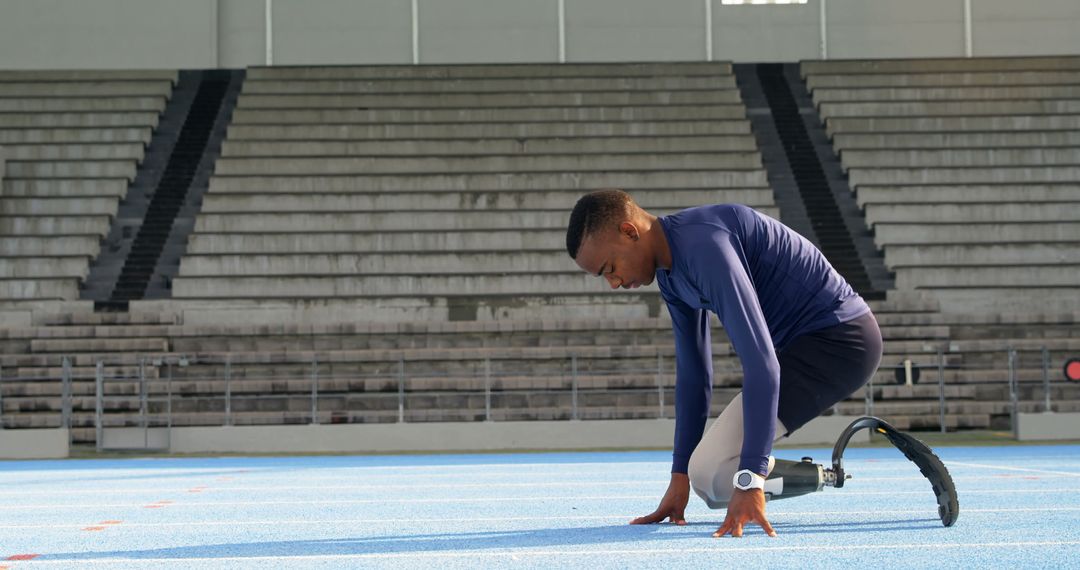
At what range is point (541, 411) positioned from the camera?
37.8 feet

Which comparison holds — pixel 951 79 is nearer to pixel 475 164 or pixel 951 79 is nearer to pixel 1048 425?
pixel 475 164

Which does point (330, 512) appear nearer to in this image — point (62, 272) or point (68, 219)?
point (62, 272)

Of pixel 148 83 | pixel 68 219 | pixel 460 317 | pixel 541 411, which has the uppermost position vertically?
pixel 148 83

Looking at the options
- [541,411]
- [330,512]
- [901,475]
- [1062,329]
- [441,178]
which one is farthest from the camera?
[441,178]

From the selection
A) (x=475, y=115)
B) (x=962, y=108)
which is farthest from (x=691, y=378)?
(x=962, y=108)

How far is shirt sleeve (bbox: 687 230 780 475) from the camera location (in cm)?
280

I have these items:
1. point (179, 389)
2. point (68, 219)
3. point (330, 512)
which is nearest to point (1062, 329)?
point (179, 389)

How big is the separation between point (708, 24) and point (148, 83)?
8.15 m

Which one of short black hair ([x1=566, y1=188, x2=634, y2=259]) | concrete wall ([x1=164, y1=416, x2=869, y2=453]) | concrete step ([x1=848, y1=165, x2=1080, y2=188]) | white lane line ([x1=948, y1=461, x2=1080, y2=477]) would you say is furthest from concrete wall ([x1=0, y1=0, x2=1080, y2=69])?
short black hair ([x1=566, y1=188, x2=634, y2=259])

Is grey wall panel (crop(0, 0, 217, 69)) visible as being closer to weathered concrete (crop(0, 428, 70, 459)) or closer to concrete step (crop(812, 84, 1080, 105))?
weathered concrete (crop(0, 428, 70, 459))

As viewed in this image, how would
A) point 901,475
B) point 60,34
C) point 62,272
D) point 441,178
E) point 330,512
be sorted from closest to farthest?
point 330,512 → point 901,475 → point 62,272 → point 441,178 → point 60,34

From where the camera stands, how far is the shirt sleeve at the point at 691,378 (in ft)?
10.9

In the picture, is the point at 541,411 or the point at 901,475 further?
the point at 541,411

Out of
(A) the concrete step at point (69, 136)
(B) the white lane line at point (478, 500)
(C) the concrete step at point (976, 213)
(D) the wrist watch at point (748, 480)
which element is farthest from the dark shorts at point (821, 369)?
(A) the concrete step at point (69, 136)
